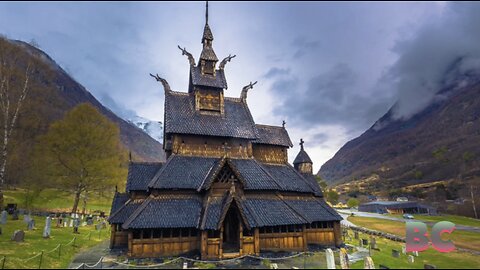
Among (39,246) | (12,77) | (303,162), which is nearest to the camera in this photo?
(39,246)

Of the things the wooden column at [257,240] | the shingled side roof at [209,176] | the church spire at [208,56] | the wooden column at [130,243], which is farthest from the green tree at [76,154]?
the wooden column at [257,240]

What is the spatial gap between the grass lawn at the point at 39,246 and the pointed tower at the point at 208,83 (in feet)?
52.7

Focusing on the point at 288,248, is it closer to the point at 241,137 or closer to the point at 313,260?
the point at 313,260

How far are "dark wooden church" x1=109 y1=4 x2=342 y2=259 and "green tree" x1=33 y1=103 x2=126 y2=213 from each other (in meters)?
21.5

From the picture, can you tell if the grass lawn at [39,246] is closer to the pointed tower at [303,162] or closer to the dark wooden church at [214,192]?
the dark wooden church at [214,192]

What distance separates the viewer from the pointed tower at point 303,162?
111ft

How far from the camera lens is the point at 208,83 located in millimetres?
28766

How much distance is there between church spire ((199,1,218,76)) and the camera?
98.3ft

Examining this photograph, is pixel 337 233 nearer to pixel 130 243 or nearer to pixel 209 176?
pixel 209 176

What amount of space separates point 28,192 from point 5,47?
19509 mm

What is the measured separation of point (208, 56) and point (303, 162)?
657 inches

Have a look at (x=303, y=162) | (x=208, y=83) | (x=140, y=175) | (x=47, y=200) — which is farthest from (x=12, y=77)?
(x=303, y=162)

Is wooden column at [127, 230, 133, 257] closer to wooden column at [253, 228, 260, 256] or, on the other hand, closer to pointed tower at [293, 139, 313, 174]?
wooden column at [253, 228, 260, 256]

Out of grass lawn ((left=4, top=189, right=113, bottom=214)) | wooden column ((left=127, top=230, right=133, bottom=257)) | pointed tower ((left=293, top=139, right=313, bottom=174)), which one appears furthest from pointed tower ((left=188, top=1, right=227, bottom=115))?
grass lawn ((left=4, top=189, right=113, bottom=214))
